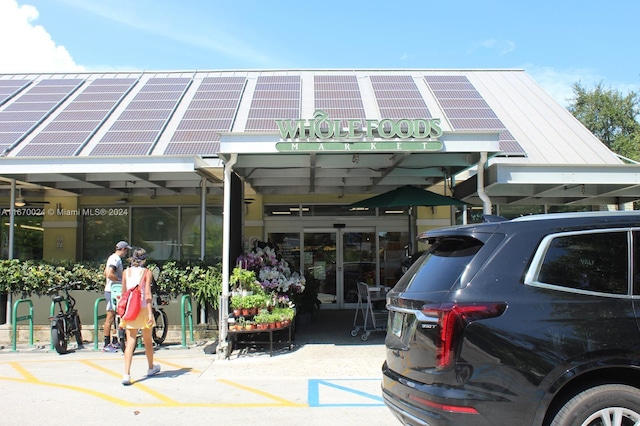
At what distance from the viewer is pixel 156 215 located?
13078 mm

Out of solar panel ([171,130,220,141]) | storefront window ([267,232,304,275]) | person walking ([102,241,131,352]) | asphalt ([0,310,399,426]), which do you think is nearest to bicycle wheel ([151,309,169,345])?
asphalt ([0,310,399,426])

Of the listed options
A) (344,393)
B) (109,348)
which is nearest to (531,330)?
(344,393)

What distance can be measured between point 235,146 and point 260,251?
Answer: 2334 mm

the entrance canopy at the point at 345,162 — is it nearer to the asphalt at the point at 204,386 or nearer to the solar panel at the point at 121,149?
the solar panel at the point at 121,149

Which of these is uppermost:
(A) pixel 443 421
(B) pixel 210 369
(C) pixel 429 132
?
(C) pixel 429 132

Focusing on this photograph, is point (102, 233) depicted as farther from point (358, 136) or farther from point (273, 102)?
point (358, 136)

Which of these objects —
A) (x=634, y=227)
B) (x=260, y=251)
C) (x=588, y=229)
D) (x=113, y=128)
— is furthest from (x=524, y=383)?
(x=113, y=128)

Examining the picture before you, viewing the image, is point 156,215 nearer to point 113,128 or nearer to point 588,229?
point 113,128

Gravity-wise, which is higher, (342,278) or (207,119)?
(207,119)

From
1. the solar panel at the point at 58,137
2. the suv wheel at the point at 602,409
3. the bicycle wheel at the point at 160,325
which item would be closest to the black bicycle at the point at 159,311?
the bicycle wheel at the point at 160,325

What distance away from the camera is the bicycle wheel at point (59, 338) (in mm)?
7965

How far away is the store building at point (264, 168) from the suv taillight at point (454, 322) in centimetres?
513

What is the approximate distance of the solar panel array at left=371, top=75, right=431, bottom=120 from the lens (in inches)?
435

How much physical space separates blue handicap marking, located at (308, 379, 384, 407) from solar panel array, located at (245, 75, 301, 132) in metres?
5.10
